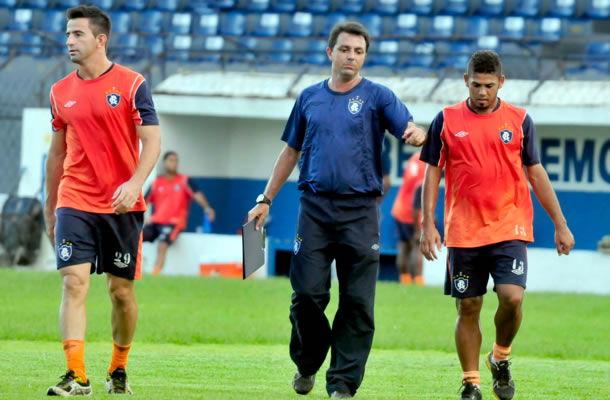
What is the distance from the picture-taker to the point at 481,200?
7270 mm

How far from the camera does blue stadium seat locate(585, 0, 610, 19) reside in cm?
2405

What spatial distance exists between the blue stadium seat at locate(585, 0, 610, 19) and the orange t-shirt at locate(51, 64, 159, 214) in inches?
733

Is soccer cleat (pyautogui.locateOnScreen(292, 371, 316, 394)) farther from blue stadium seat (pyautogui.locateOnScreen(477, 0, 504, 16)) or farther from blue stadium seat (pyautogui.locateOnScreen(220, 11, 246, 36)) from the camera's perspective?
blue stadium seat (pyautogui.locateOnScreen(220, 11, 246, 36))

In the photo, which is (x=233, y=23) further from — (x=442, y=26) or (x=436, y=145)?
(x=436, y=145)

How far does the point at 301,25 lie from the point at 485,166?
1817 centimetres

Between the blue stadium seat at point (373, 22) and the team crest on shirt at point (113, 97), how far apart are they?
18.1 m

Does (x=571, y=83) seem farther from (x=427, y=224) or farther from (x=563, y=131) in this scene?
(x=427, y=224)

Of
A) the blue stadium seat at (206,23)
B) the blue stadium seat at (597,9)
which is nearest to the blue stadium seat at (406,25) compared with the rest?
the blue stadium seat at (597,9)

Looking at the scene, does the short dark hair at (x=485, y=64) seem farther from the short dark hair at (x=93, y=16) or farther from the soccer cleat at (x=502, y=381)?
the short dark hair at (x=93, y=16)

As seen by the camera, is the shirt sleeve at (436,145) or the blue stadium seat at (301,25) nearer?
the shirt sleeve at (436,145)

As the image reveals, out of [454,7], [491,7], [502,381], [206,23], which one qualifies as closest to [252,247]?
[502,381]

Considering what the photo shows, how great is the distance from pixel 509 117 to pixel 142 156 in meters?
2.21

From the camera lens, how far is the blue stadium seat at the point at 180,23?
2547 centimetres

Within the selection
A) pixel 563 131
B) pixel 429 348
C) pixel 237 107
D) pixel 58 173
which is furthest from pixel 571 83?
pixel 58 173
